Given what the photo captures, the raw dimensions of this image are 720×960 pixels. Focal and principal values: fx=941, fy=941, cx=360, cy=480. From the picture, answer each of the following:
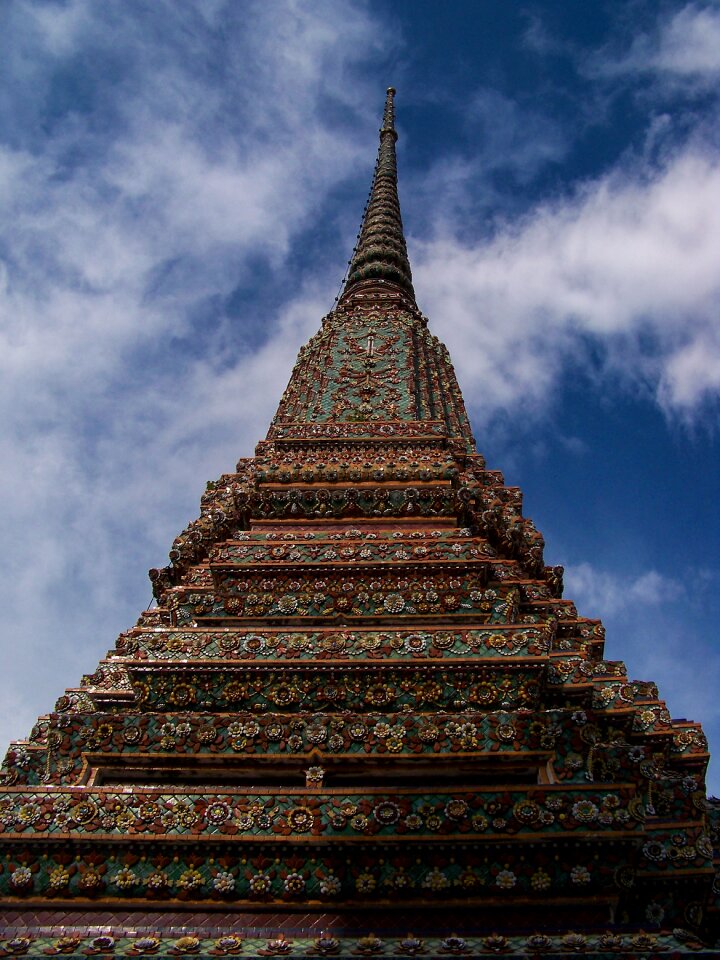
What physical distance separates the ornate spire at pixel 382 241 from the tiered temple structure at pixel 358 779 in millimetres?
10470

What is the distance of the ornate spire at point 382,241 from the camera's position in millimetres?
19156

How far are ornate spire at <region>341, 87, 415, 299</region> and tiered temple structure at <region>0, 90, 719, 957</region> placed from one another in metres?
10.5

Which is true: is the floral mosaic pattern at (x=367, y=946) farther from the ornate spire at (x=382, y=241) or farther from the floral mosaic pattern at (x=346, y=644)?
the ornate spire at (x=382, y=241)

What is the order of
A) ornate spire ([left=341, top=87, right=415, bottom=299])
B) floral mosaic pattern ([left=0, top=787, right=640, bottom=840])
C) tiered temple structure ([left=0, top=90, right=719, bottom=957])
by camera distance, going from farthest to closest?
ornate spire ([left=341, top=87, right=415, bottom=299]), floral mosaic pattern ([left=0, top=787, right=640, bottom=840]), tiered temple structure ([left=0, top=90, right=719, bottom=957])

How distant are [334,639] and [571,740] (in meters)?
2.03

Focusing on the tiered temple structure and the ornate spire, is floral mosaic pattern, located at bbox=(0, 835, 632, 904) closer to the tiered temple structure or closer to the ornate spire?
the tiered temple structure

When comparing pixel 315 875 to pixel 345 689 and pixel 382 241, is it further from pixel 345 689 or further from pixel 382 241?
pixel 382 241

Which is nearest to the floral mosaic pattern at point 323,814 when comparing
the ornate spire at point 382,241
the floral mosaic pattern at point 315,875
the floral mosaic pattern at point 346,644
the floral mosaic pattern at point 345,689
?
the floral mosaic pattern at point 315,875

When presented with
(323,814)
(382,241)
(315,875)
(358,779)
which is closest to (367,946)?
(315,875)

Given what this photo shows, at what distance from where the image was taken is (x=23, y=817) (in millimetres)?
5969

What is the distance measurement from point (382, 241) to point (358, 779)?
50.6 feet

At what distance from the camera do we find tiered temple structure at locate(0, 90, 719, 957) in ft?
18.3

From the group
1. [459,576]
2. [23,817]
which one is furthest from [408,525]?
[23,817]

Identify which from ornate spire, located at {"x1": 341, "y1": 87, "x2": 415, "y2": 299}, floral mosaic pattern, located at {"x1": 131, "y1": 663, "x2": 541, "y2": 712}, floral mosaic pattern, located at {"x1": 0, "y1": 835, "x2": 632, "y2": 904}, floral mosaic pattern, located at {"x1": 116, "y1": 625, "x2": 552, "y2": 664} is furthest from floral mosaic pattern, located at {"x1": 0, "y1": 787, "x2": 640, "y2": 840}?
ornate spire, located at {"x1": 341, "y1": 87, "x2": 415, "y2": 299}
